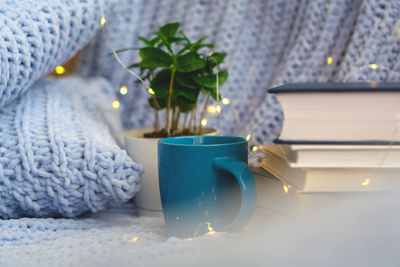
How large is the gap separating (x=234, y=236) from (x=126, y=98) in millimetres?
580

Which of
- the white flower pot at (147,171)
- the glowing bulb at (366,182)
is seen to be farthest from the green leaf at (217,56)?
the glowing bulb at (366,182)

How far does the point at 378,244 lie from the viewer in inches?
11.7

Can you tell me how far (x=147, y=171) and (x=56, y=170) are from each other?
4.9 inches

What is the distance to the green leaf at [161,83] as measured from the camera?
54 cm

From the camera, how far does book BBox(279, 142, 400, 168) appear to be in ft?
1.31

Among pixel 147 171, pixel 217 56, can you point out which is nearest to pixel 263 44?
pixel 217 56

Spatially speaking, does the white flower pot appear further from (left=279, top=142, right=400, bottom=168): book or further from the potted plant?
(left=279, top=142, right=400, bottom=168): book

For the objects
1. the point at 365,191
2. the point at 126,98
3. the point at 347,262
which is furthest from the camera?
the point at 126,98

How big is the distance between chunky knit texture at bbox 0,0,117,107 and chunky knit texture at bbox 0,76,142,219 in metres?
0.06

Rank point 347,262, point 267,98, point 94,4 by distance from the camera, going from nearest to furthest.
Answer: point 347,262
point 94,4
point 267,98

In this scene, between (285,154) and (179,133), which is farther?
(179,133)

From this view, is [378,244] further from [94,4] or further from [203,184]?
[94,4]

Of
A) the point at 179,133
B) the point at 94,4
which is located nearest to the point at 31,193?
the point at 179,133

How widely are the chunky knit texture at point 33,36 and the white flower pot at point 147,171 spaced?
16cm
